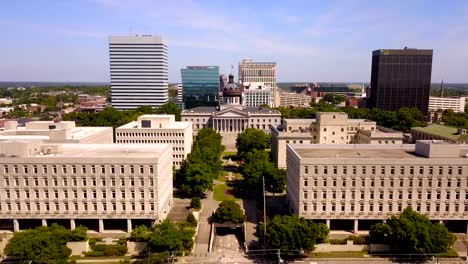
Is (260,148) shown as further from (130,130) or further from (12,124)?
(12,124)

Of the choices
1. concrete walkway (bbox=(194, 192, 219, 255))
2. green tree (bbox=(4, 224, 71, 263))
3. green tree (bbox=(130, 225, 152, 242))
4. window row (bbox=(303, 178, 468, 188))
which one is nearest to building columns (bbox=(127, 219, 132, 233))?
green tree (bbox=(130, 225, 152, 242))

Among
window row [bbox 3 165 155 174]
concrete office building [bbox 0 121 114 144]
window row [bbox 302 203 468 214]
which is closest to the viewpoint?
window row [bbox 3 165 155 174]

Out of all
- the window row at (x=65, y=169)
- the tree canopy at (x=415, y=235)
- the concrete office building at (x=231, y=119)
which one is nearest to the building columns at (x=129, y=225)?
the window row at (x=65, y=169)

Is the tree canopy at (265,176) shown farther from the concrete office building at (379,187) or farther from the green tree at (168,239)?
the green tree at (168,239)

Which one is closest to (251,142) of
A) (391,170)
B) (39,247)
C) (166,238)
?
(391,170)

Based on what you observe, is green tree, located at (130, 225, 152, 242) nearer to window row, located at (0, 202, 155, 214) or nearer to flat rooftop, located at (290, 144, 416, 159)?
window row, located at (0, 202, 155, 214)

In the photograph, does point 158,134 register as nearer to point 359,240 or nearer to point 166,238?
point 166,238
